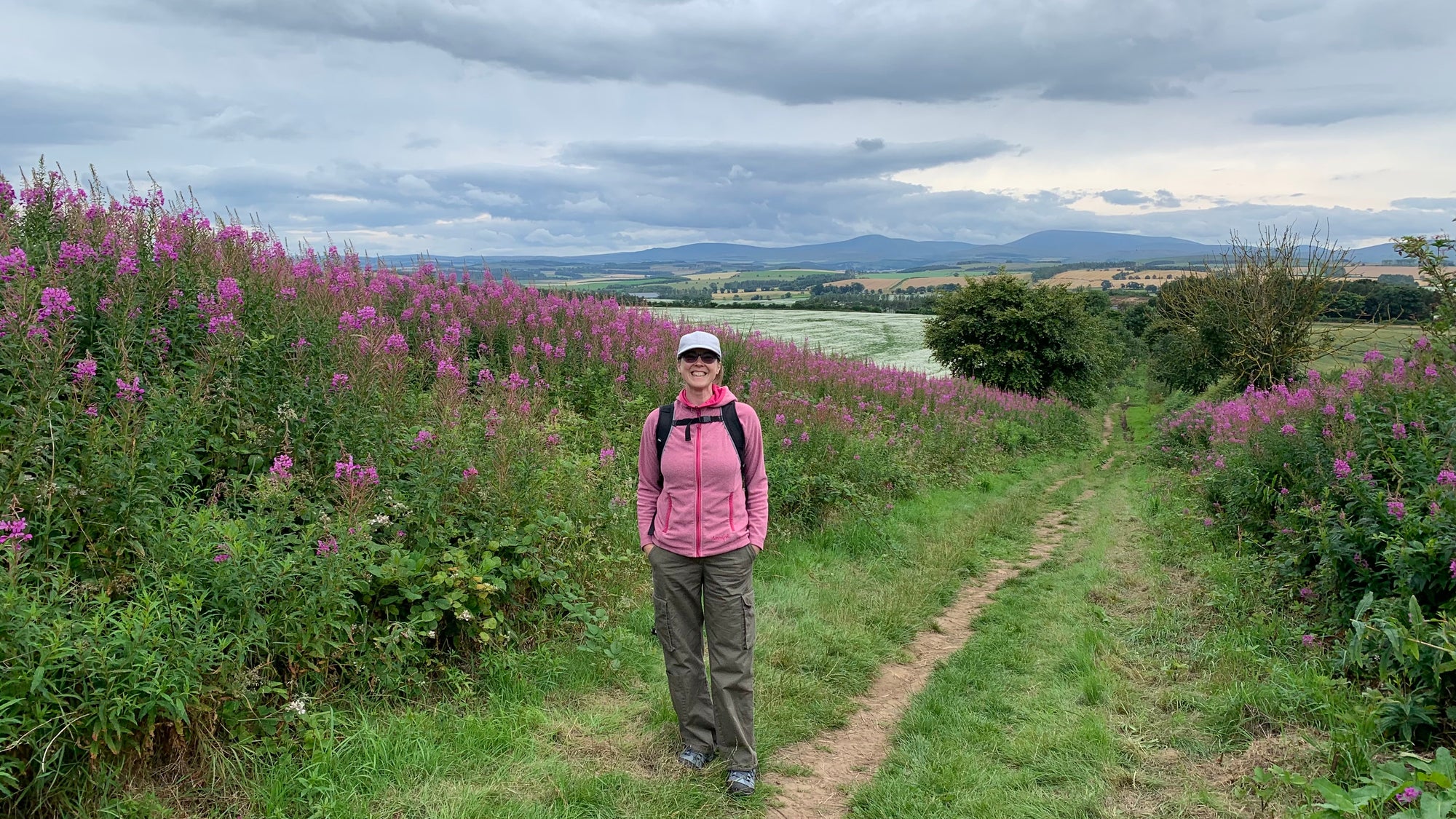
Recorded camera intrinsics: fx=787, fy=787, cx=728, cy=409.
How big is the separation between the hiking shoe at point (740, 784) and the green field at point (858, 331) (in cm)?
2650

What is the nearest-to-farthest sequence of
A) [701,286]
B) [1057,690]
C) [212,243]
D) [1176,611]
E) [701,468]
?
1. [701,468]
2. [1057,690]
3. [212,243]
4. [1176,611]
5. [701,286]

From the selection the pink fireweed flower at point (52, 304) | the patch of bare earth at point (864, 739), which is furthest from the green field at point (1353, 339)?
the pink fireweed flower at point (52, 304)

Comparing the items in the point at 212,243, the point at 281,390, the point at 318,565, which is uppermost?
the point at 212,243

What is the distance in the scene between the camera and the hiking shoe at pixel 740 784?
15.5 ft

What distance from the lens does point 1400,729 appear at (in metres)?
4.34

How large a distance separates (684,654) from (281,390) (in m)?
3.49

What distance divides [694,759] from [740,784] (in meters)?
0.33

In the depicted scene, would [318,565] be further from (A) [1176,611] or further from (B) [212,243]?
(A) [1176,611]

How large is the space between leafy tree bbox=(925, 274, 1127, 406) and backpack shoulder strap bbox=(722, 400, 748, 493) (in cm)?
3223

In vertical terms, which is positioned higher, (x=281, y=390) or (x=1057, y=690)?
(x=281, y=390)

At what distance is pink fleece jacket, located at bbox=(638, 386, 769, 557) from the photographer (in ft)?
15.0

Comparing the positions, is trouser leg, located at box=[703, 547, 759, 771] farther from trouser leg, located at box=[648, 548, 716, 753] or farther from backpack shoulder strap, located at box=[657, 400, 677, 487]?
backpack shoulder strap, located at box=[657, 400, 677, 487]

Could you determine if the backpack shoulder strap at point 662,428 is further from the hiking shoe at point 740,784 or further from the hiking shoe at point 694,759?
the hiking shoe at point 740,784

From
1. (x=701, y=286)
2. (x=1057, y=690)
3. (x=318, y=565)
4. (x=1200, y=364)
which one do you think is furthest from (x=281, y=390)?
(x=701, y=286)
